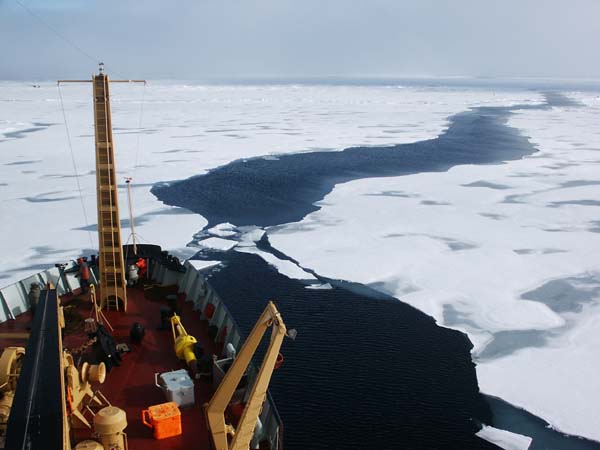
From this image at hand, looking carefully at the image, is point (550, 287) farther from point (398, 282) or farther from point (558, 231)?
point (558, 231)

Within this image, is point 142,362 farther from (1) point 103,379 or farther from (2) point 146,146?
(2) point 146,146

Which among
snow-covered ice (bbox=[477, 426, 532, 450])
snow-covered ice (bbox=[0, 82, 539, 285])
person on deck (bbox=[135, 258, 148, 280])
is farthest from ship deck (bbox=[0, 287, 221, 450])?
snow-covered ice (bbox=[0, 82, 539, 285])

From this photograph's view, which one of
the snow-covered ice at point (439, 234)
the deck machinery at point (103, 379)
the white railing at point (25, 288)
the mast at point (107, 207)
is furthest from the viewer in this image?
the snow-covered ice at point (439, 234)

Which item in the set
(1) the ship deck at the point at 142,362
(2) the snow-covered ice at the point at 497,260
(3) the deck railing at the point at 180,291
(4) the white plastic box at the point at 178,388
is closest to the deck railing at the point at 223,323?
(3) the deck railing at the point at 180,291

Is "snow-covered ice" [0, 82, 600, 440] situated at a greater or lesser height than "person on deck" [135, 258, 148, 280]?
lesser

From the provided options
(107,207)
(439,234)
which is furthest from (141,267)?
(439,234)

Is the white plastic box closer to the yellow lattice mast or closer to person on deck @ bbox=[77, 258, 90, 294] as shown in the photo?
the yellow lattice mast

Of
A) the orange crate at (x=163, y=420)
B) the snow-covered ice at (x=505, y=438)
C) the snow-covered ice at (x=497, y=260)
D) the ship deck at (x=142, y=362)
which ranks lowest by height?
the snow-covered ice at (x=505, y=438)

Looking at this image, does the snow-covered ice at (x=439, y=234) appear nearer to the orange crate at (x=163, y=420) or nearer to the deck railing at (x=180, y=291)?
the deck railing at (x=180, y=291)
